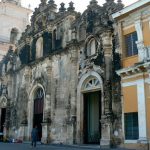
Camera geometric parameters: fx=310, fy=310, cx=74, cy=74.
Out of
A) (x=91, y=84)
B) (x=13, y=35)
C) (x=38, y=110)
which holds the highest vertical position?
(x=13, y=35)

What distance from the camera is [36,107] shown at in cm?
2522

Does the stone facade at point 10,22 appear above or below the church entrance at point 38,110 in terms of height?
above

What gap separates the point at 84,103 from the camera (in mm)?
20469

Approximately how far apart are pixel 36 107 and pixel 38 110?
461 millimetres

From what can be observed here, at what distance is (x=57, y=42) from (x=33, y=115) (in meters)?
6.42

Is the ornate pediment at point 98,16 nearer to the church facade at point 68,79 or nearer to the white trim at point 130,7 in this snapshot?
the church facade at point 68,79

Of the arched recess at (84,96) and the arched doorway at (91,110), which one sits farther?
the arched doorway at (91,110)

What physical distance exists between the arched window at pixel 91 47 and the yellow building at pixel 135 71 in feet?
7.59

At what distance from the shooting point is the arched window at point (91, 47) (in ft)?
65.7

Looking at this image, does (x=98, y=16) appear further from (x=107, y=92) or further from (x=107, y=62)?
(x=107, y=92)

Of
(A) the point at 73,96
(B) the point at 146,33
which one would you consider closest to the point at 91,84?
(A) the point at 73,96

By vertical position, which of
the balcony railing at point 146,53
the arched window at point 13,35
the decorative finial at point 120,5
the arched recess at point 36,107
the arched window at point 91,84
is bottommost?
the arched recess at point 36,107

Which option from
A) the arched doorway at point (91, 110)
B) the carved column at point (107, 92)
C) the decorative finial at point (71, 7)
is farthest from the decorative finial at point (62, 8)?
the arched doorway at point (91, 110)

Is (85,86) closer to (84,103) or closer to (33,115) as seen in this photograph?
(84,103)
